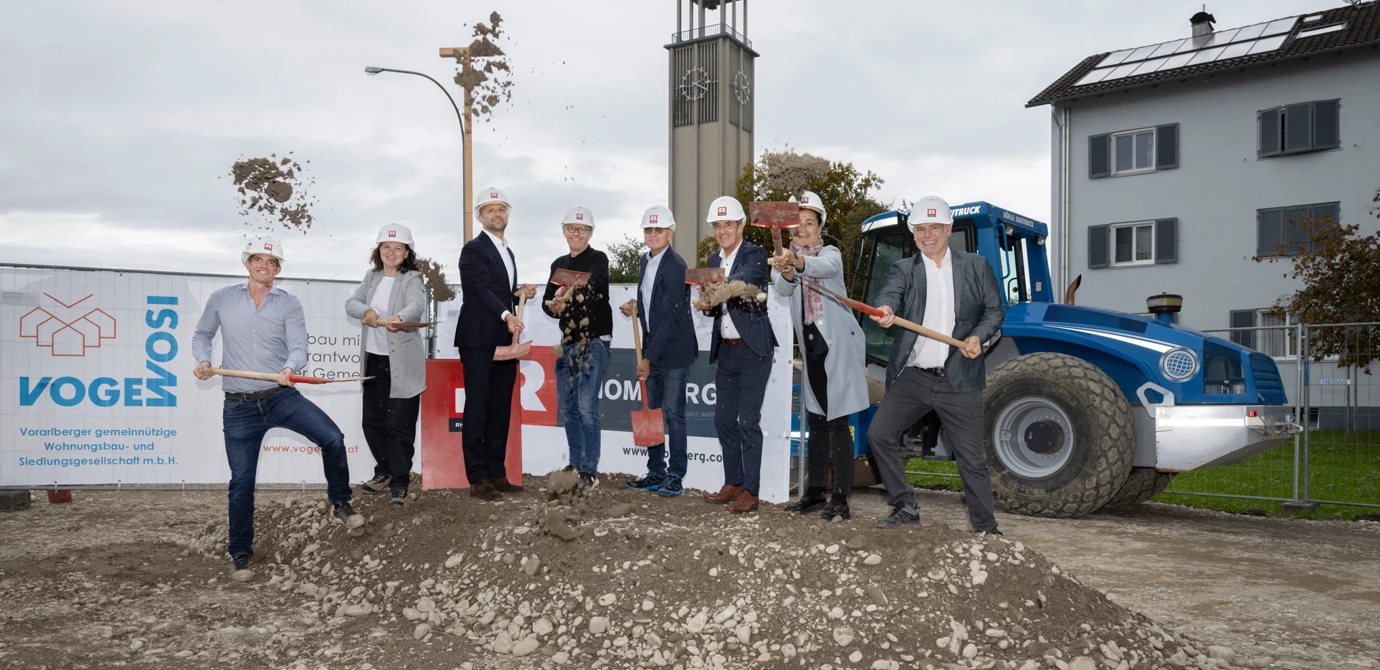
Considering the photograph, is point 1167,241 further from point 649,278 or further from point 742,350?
point 742,350

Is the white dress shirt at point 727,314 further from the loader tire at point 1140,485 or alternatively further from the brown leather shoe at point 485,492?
the loader tire at point 1140,485

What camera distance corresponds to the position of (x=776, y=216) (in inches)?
214

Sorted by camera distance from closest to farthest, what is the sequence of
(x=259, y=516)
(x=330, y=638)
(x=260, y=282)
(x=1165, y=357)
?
(x=330, y=638) → (x=260, y=282) → (x=259, y=516) → (x=1165, y=357)

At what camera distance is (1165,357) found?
7887 mm

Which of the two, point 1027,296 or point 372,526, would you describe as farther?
point 1027,296

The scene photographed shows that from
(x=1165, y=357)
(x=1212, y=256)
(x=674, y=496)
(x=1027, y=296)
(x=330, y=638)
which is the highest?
(x=1212, y=256)

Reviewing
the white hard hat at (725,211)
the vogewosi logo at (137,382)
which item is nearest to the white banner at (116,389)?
the vogewosi logo at (137,382)

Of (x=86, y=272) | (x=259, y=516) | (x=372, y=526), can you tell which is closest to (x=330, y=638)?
(x=372, y=526)

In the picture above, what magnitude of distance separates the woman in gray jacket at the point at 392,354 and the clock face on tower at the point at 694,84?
42.3m

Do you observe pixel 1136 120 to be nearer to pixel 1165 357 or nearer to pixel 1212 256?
pixel 1212 256


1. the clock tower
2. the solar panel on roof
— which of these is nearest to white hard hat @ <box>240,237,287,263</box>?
the solar panel on roof

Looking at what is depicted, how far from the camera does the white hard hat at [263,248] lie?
Answer: 19.5 ft

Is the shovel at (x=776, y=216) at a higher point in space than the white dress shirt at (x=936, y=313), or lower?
higher

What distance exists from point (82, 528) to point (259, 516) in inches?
63.3
